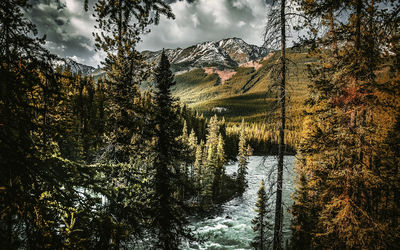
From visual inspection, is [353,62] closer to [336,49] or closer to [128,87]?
[336,49]

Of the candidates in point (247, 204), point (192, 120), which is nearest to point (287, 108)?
point (247, 204)

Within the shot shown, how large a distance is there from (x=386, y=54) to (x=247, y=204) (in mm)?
28540

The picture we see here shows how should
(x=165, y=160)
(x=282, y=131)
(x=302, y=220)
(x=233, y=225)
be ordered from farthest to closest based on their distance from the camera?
(x=233, y=225) → (x=302, y=220) → (x=165, y=160) → (x=282, y=131)

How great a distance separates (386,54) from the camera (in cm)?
577

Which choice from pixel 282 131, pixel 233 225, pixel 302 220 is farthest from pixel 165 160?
pixel 233 225

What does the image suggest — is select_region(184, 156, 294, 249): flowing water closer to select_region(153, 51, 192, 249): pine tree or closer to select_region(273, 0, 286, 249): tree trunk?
select_region(153, 51, 192, 249): pine tree

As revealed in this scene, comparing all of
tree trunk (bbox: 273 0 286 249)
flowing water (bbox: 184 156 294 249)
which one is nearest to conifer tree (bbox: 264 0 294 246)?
tree trunk (bbox: 273 0 286 249)

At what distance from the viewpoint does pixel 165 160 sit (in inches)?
363

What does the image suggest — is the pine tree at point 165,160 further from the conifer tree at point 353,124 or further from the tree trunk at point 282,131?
the conifer tree at point 353,124

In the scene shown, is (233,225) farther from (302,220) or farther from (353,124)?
(353,124)

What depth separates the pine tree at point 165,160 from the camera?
9078mm

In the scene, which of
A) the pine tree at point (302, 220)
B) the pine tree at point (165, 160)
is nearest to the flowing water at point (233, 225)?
the pine tree at point (302, 220)

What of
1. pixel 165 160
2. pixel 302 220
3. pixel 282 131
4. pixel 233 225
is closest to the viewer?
pixel 282 131

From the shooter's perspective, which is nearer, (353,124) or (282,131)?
(353,124)
